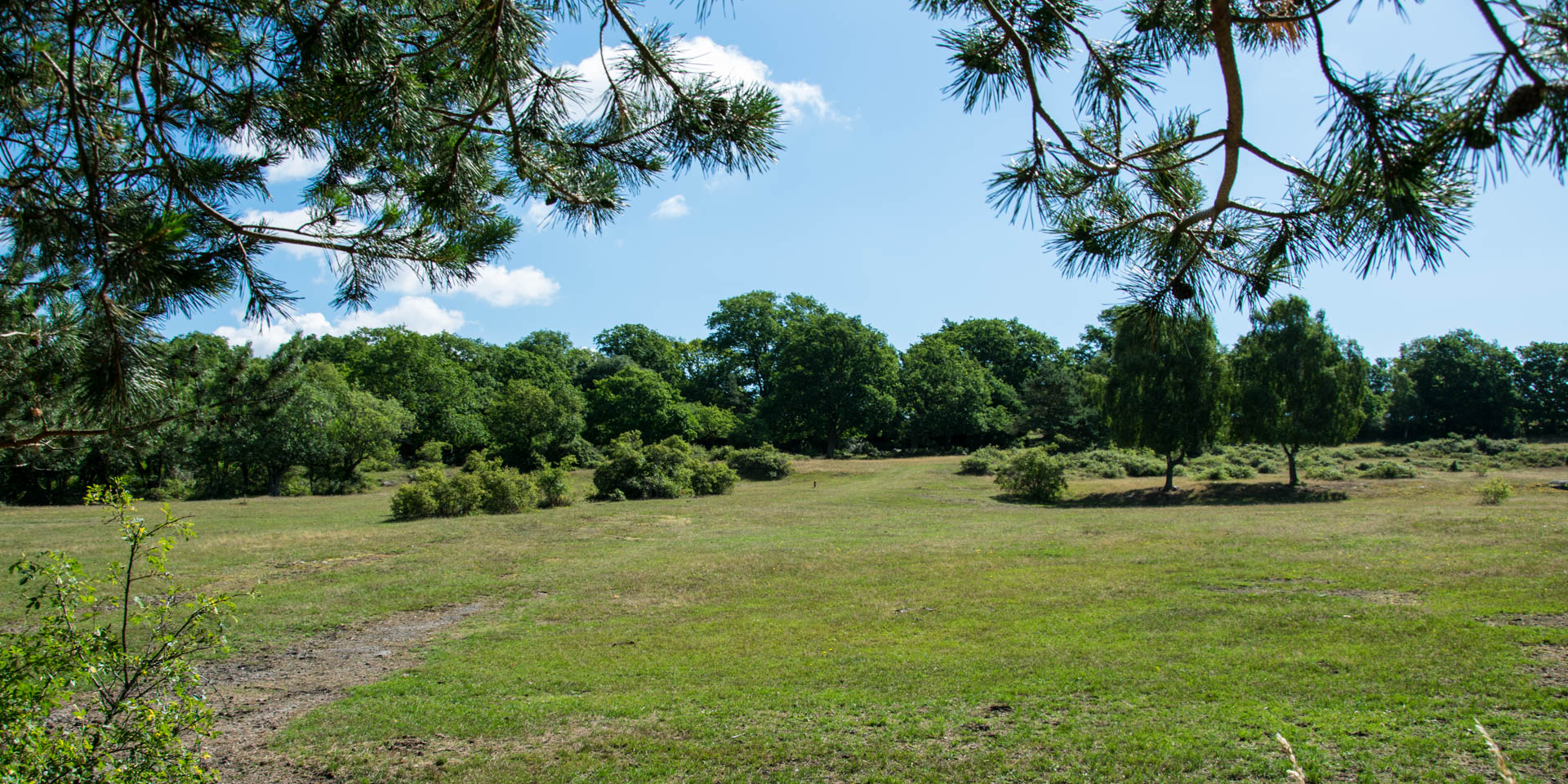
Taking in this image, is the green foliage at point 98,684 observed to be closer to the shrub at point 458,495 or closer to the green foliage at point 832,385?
the shrub at point 458,495

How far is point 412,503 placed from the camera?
64.6 ft

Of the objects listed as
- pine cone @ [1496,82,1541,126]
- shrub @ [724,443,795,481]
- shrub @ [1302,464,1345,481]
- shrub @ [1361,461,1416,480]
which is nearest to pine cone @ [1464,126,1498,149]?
pine cone @ [1496,82,1541,126]

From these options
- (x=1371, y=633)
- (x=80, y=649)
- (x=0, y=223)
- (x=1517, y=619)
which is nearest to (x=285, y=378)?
(x=0, y=223)

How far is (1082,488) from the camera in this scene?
29.9 m

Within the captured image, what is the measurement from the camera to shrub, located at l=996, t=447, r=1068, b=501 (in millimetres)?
26062

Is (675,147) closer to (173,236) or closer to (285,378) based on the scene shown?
(173,236)

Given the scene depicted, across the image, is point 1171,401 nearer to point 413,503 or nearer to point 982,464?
point 982,464

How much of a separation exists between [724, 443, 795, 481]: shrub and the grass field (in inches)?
755

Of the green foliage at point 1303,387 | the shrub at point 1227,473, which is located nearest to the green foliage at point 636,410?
the shrub at point 1227,473

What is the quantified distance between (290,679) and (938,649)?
6275 millimetres

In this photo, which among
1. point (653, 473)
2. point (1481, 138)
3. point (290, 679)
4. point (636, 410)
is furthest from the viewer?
point (636, 410)

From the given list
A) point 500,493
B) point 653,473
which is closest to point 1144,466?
point 653,473

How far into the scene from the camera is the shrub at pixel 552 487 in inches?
900

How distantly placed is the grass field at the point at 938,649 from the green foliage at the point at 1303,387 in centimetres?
1036
